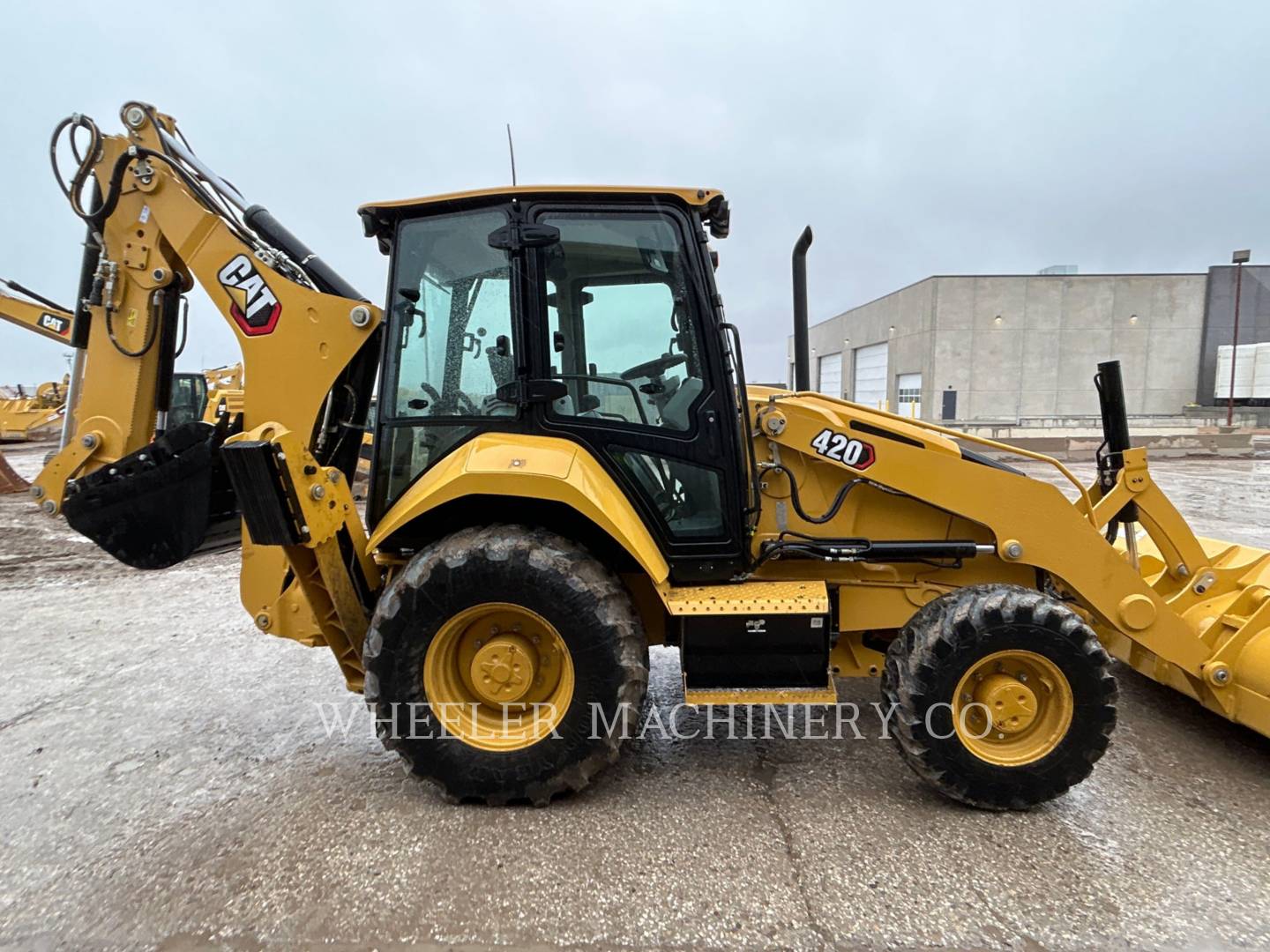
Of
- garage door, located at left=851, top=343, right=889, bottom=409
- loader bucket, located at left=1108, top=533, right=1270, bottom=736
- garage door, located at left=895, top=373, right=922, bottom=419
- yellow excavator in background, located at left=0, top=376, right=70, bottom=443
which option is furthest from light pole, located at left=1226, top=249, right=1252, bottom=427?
yellow excavator in background, located at left=0, top=376, right=70, bottom=443

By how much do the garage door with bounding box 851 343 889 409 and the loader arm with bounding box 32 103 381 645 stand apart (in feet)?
116

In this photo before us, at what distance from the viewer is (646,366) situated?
2824 millimetres

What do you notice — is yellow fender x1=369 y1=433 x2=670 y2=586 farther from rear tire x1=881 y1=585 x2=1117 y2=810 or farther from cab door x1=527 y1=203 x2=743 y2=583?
rear tire x1=881 y1=585 x2=1117 y2=810

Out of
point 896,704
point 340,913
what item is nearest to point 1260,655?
point 896,704

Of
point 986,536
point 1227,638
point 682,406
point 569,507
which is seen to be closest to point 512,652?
point 569,507

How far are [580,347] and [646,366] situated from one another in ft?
0.95

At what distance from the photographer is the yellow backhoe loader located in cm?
261

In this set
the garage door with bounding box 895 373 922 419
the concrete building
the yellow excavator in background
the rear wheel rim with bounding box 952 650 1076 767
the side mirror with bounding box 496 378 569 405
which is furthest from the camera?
the garage door with bounding box 895 373 922 419

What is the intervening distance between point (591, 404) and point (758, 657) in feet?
4.08

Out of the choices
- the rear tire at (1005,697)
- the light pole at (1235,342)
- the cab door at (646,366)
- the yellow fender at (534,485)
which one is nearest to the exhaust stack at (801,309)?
the cab door at (646,366)

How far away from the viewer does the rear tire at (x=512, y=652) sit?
2.57 m

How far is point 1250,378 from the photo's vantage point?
2848 cm

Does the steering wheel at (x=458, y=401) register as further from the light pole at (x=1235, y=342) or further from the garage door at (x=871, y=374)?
the garage door at (x=871, y=374)

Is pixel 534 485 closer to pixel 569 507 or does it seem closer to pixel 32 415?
pixel 569 507
